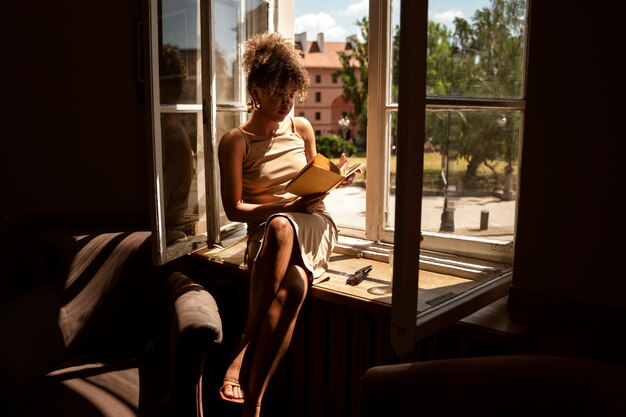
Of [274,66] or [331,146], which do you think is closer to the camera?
[274,66]

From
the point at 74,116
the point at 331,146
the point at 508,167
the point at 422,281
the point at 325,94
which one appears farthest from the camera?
the point at 325,94

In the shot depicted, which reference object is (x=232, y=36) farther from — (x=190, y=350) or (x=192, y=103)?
(x=190, y=350)

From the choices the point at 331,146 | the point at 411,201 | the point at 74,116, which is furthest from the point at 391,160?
the point at 331,146

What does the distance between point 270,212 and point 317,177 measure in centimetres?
28

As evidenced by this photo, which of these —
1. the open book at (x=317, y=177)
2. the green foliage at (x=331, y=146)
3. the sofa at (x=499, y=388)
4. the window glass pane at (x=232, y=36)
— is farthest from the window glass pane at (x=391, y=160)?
the green foliage at (x=331, y=146)

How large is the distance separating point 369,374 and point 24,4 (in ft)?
9.05

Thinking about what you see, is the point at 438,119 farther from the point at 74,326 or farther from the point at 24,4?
the point at 24,4

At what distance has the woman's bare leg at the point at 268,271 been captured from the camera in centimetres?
206

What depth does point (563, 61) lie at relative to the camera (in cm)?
168

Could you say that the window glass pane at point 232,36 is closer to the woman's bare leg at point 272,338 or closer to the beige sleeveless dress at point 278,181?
the beige sleeveless dress at point 278,181

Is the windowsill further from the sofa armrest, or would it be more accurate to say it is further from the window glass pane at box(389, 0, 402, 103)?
the window glass pane at box(389, 0, 402, 103)

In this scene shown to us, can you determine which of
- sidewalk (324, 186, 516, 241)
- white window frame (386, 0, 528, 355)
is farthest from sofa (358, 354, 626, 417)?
sidewalk (324, 186, 516, 241)

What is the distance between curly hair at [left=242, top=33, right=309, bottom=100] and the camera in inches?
89.0

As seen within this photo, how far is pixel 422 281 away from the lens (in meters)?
1.82
